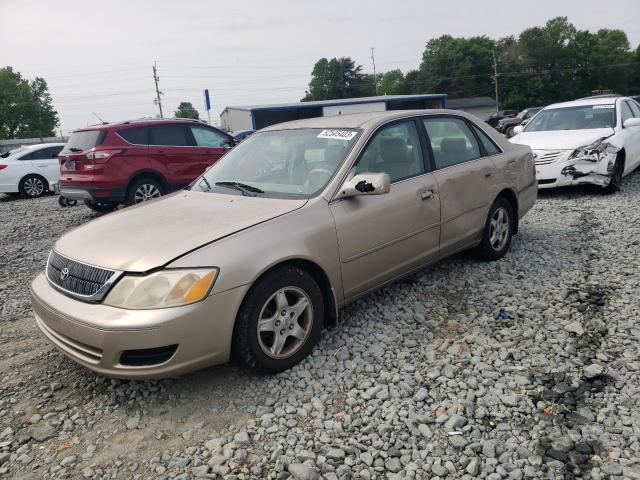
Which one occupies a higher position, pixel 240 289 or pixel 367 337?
pixel 240 289

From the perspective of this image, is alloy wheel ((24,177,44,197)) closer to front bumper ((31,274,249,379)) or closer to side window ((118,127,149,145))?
side window ((118,127,149,145))

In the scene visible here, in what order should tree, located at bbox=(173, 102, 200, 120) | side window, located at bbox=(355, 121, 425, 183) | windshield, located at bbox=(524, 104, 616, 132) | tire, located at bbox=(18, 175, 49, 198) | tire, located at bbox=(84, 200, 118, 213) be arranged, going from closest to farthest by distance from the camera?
side window, located at bbox=(355, 121, 425, 183) < windshield, located at bbox=(524, 104, 616, 132) < tire, located at bbox=(84, 200, 118, 213) < tire, located at bbox=(18, 175, 49, 198) < tree, located at bbox=(173, 102, 200, 120)

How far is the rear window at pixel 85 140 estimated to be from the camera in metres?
8.75

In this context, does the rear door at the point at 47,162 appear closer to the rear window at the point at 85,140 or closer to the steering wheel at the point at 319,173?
the rear window at the point at 85,140

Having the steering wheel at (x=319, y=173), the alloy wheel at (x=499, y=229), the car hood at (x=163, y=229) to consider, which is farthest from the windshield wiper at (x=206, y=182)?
the alloy wheel at (x=499, y=229)

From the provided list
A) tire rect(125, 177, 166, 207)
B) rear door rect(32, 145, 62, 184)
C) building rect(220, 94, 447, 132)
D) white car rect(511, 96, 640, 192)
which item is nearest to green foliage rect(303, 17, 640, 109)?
building rect(220, 94, 447, 132)

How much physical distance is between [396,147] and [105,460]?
303cm

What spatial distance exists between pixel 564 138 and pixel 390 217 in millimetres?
5874

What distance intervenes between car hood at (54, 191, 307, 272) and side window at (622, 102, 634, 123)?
25.8 feet

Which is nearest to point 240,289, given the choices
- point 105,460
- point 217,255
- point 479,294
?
point 217,255

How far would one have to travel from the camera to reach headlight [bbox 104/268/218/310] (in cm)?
280

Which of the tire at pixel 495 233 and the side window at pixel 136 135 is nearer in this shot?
the tire at pixel 495 233

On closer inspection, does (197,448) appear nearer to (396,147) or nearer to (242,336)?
(242,336)

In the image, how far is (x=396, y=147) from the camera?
Answer: 4.20 metres
